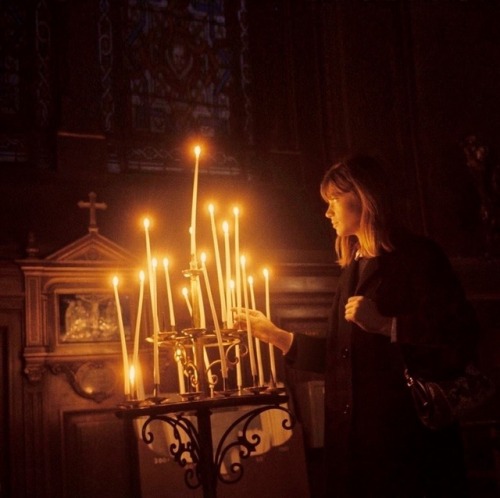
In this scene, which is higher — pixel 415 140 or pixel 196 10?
pixel 196 10

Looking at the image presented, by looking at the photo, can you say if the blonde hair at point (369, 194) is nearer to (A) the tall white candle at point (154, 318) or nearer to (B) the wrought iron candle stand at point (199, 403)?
(B) the wrought iron candle stand at point (199, 403)

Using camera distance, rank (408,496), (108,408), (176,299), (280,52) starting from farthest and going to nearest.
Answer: (280,52)
(176,299)
(108,408)
(408,496)

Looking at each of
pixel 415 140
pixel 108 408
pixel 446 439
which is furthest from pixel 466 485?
pixel 415 140

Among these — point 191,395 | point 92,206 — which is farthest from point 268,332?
point 92,206

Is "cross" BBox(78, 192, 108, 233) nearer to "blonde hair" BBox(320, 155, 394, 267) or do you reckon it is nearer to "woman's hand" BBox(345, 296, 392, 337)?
"blonde hair" BBox(320, 155, 394, 267)

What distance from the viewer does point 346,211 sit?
7.28 ft

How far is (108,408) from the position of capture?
155 inches

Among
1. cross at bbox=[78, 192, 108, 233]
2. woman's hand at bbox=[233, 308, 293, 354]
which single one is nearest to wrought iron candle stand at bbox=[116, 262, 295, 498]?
woman's hand at bbox=[233, 308, 293, 354]

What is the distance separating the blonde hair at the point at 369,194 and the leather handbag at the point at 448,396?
0.42 m

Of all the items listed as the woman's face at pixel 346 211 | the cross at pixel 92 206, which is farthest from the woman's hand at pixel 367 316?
the cross at pixel 92 206

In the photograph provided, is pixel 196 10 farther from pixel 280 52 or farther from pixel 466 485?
pixel 466 485

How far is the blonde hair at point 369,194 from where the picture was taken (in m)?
2.13

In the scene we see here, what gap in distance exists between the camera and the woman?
1881 mm

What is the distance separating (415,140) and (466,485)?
3.88 meters
